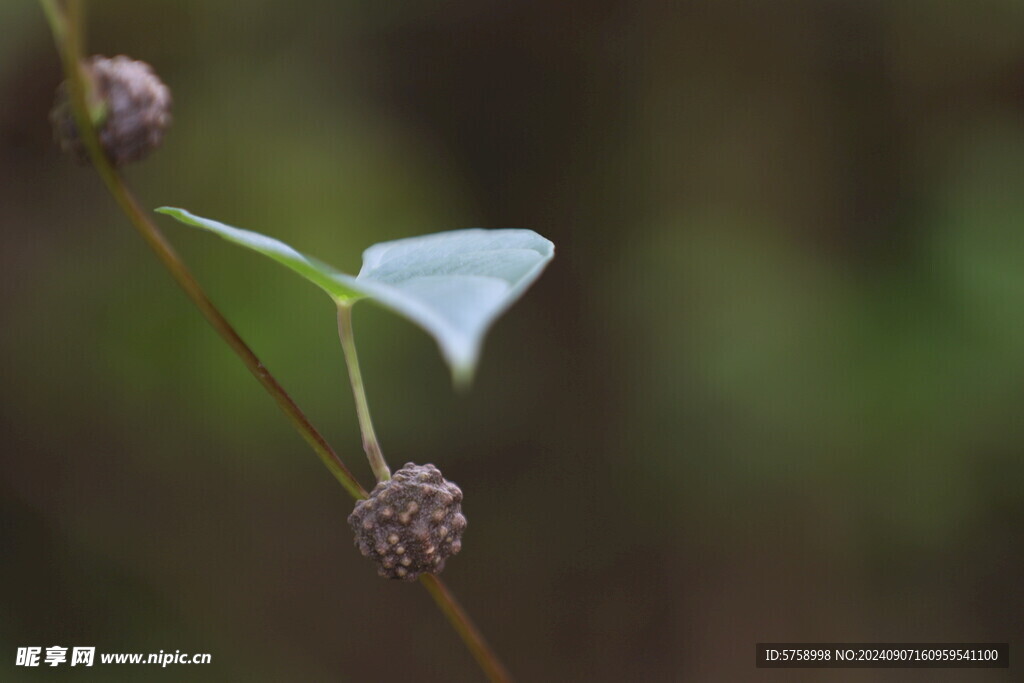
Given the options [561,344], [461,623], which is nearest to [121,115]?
[461,623]

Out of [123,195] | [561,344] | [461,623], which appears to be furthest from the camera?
[561,344]

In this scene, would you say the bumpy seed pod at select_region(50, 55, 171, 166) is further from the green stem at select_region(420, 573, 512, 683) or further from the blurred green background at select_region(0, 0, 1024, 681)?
the blurred green background at select_region(0, 0, 1024, 681)

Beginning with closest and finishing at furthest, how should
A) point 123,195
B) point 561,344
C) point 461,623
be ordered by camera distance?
point 123,195 → point 461,623 → point 561,344

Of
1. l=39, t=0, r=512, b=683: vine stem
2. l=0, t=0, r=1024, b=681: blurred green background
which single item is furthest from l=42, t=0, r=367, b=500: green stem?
l=0, t=0, r=1024, b=681: blurred green background

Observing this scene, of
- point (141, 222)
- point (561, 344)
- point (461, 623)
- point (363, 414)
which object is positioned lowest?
point (561, 344)

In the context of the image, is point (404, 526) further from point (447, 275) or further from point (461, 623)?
point (447, 275)

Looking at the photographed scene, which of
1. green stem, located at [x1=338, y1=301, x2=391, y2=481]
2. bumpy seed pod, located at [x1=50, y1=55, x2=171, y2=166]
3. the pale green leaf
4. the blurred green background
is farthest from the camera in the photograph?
the blurred green background

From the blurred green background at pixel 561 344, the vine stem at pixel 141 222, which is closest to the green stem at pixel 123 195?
the vine stem at pixel 141 222
